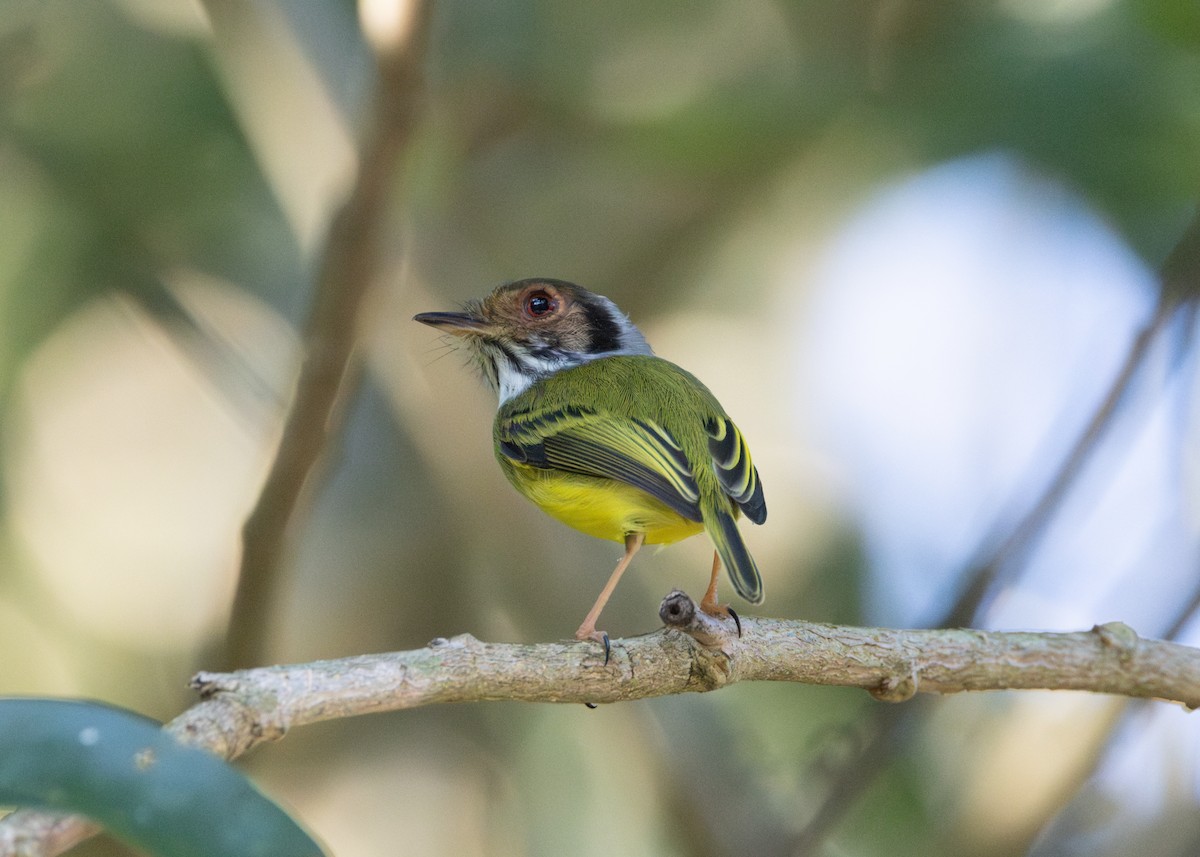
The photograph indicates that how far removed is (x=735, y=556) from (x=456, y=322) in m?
1.82

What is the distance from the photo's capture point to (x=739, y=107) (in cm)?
529

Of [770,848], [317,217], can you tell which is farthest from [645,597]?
[317,217]

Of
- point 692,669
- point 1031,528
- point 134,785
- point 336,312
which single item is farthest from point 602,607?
point 134,785

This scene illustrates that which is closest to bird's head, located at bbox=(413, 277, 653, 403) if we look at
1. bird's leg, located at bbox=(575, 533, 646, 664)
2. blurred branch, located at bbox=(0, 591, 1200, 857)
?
bird's leg, located at bbox=(575, 533, 646, 664)

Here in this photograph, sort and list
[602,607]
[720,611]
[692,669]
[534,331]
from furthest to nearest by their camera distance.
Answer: [534,331]
[602,607]
[720,611]
[692,669]

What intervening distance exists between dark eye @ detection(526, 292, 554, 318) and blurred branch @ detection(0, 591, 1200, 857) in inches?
76.3

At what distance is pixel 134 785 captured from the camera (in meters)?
1.53

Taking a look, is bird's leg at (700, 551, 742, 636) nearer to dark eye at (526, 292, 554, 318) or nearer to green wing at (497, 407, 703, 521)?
green wing at (497, 407, 703, 521)

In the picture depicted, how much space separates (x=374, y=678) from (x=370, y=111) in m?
1.96

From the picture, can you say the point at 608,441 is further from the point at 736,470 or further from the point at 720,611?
the point at 720,611

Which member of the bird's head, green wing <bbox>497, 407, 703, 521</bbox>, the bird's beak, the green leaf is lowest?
the green leaf

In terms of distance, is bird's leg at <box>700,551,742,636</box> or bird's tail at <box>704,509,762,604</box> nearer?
bird's tail at <box>704,509,762,604</box>

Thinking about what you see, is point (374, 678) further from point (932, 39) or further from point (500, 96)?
point (932, 39)

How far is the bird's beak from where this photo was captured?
14.4 feet
